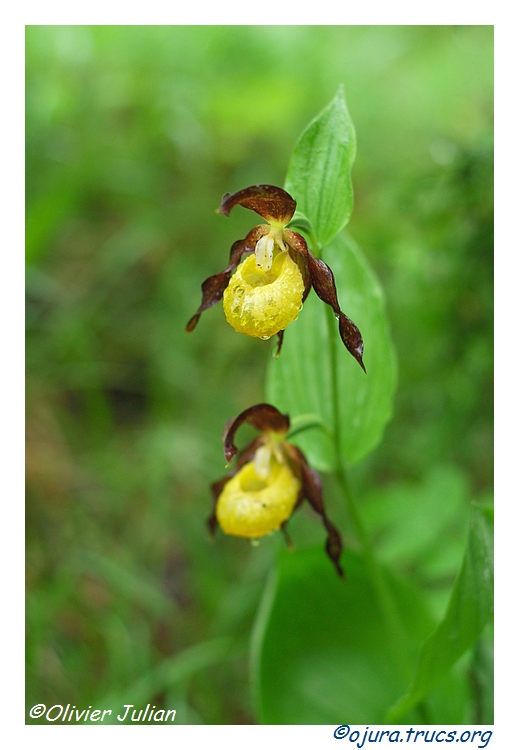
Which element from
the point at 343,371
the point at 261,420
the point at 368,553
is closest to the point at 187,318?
the point at 343,371

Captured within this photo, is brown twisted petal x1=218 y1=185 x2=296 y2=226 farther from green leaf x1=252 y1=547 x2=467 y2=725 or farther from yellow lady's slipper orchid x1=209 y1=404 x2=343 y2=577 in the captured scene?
green leaf x1=252 y1=547 x2=467 y2=725

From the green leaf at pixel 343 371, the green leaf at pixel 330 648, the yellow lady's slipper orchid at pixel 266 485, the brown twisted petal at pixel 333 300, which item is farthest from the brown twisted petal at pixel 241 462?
the brown twisted petal at pixel 333 300

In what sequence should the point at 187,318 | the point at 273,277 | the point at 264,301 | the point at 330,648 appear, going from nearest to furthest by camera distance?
the point at 264,301 → the point at 273,277 → the point at 330,648 → the point at 187,318

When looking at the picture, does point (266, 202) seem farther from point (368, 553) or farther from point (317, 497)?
point (368, 553)

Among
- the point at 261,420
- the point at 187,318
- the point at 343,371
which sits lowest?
the point at 261,420

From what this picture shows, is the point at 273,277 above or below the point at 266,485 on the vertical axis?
above

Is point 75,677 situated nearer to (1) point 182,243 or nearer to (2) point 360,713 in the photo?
(2) point 360,713

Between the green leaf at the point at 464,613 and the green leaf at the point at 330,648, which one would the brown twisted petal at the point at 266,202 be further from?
the green leaf at the point at 330,648

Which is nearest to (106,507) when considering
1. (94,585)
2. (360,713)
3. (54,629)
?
(94,585)
